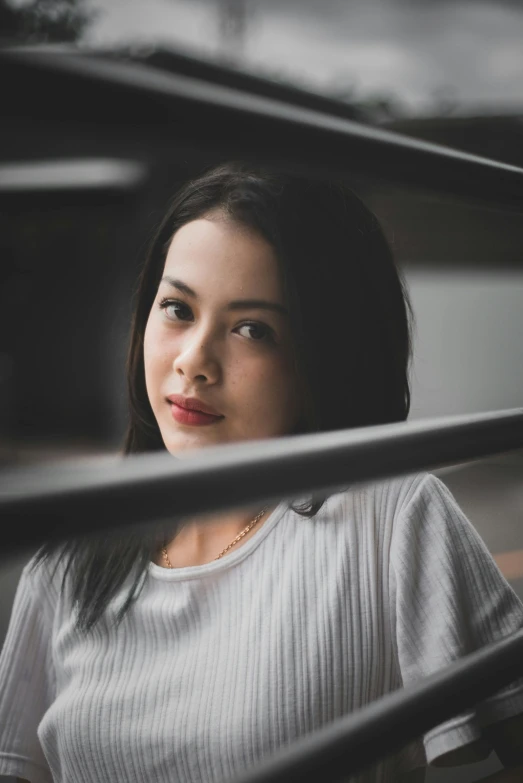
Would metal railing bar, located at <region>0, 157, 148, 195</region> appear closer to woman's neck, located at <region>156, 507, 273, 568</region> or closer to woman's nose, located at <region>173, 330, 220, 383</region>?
woman's neck, located at <region>156, 507, 273, 568</region>

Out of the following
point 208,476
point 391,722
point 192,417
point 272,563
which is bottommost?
point 391,722

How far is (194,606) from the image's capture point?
1158 mm

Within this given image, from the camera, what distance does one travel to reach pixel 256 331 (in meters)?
1.06

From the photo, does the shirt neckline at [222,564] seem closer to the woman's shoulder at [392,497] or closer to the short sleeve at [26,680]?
the woman's shoulder at [392,497]

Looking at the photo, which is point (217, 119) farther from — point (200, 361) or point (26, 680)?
point (26, 680)

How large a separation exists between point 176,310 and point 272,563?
0.40m

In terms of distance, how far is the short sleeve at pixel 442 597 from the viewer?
3.08 ft

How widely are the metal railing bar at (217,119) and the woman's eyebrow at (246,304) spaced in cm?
65

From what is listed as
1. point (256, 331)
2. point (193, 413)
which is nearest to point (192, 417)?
point (193, 413)

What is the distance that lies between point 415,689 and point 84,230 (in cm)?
871

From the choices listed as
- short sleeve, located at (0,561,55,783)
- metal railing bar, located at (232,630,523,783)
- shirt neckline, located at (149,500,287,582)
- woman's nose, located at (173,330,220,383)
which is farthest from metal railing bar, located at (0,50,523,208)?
short sleeve, located at (0,561,55,783)

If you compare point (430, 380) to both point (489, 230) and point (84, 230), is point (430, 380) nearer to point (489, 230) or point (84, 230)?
point (489, 230)

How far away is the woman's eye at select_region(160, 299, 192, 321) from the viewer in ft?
3.62

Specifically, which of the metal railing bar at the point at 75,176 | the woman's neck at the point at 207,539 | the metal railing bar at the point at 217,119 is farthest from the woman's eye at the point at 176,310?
the metal railing bar at the point at 75,176
